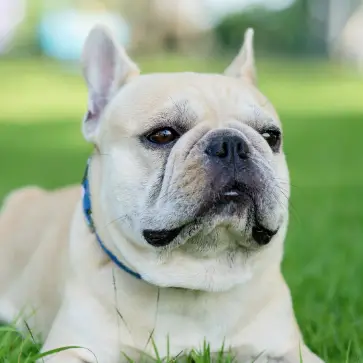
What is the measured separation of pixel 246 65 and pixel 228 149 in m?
0.72

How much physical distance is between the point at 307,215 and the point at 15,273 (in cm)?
255

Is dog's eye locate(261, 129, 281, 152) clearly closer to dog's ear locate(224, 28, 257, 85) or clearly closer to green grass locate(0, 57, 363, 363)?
dog's ear locate(224, 28, 257, 85)

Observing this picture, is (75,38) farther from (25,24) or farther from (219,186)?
(219,186)

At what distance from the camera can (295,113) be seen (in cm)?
1330

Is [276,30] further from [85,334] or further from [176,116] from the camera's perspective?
[85,334]

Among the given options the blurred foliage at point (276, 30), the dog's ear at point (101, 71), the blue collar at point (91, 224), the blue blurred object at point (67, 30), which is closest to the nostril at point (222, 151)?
the blue collar at point (91, 224)

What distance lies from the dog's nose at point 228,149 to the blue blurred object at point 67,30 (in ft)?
78.9

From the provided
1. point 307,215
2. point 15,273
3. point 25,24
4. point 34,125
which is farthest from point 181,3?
point 15,273

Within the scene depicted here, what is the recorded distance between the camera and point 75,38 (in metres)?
27.7

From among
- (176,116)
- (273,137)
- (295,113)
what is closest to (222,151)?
(176,116)

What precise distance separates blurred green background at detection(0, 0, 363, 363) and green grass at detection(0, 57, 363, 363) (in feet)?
0.03

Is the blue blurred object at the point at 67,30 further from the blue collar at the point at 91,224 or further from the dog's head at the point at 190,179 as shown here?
the dog's head at the point at 190,179

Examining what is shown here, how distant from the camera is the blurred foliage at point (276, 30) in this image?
1176 inches

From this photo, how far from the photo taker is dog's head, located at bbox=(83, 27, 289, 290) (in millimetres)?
2498
